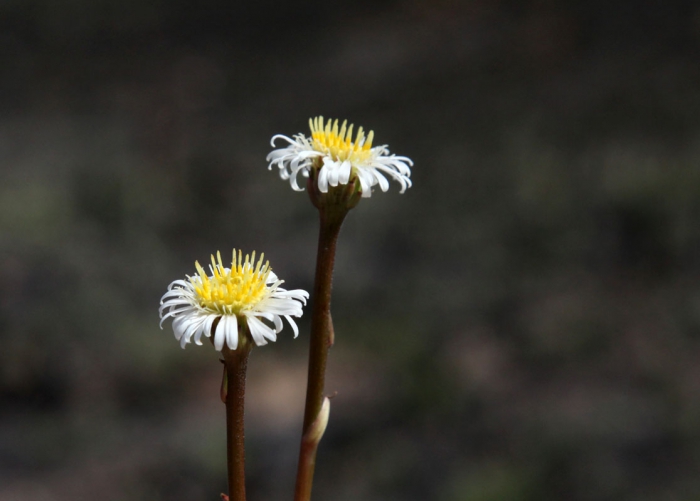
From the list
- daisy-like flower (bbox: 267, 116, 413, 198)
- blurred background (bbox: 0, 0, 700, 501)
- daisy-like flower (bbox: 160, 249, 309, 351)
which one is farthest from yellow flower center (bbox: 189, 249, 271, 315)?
blurred background (bbox: 0, 0, 700, 501)

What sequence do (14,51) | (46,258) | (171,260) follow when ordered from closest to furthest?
(46,258), (171,260), (14,51)

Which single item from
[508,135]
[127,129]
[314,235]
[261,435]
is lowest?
[261,435]

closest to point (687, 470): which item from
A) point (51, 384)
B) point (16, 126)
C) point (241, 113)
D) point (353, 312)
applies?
point (353, 312)

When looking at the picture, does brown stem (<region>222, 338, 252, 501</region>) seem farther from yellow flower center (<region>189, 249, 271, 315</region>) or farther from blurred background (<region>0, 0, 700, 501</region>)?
blurred background (<region>0, 0, 700, 501</region>)

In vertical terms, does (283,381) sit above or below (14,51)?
below

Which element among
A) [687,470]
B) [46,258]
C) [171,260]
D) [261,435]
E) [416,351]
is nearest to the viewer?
[687,470]

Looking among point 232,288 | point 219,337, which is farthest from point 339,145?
point 219,337

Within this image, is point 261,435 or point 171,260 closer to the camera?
A: point 261,435

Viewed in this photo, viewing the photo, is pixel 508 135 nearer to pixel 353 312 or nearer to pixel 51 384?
pixel 353 312

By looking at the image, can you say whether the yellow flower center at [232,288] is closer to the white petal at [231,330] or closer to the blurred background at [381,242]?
the white petal at [231,330]

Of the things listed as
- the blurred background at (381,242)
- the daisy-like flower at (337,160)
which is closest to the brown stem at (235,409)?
the daisy-like flower at (337,160)
